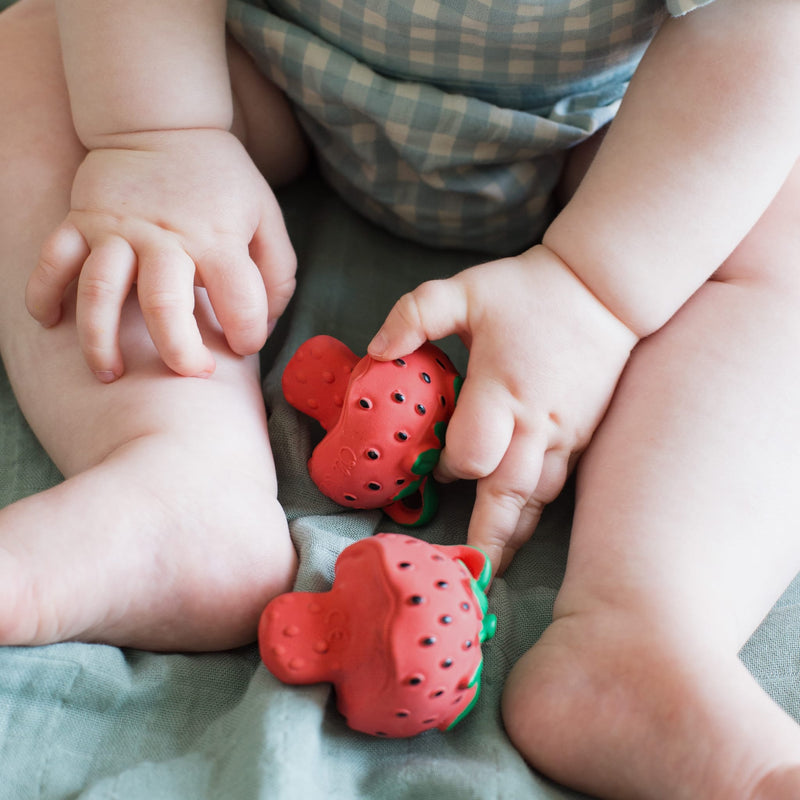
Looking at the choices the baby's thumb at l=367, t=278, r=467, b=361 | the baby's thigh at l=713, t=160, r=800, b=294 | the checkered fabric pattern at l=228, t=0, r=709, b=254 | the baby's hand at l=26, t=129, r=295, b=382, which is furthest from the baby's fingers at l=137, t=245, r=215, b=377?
the baby's thigh at l=713, t=160, r=800, b=294

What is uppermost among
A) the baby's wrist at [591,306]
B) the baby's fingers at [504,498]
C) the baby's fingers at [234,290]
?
the baby's wrist at [591,306]

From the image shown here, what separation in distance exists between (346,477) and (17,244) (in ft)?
1.16

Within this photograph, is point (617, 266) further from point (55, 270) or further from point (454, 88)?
point (55, 270)

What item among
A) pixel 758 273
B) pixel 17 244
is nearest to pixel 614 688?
pixel 758 273

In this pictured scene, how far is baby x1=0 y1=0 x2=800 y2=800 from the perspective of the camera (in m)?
0.48

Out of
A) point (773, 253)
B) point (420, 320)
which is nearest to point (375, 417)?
point (420, 320)

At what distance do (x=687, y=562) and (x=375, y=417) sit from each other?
22cm

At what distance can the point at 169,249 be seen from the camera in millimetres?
609

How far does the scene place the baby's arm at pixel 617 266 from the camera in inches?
23.4

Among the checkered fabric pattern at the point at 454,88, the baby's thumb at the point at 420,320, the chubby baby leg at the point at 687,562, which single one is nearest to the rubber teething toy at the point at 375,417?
the baby's thumb at the point at 420,320

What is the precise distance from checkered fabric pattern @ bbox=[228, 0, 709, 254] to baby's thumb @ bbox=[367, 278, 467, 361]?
207mm

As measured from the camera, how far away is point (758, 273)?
0.65m

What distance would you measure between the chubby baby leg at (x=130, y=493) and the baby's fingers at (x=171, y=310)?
2 cm

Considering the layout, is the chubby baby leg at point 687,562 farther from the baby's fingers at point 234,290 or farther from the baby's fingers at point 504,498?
the baby's fingers at point 234,290
